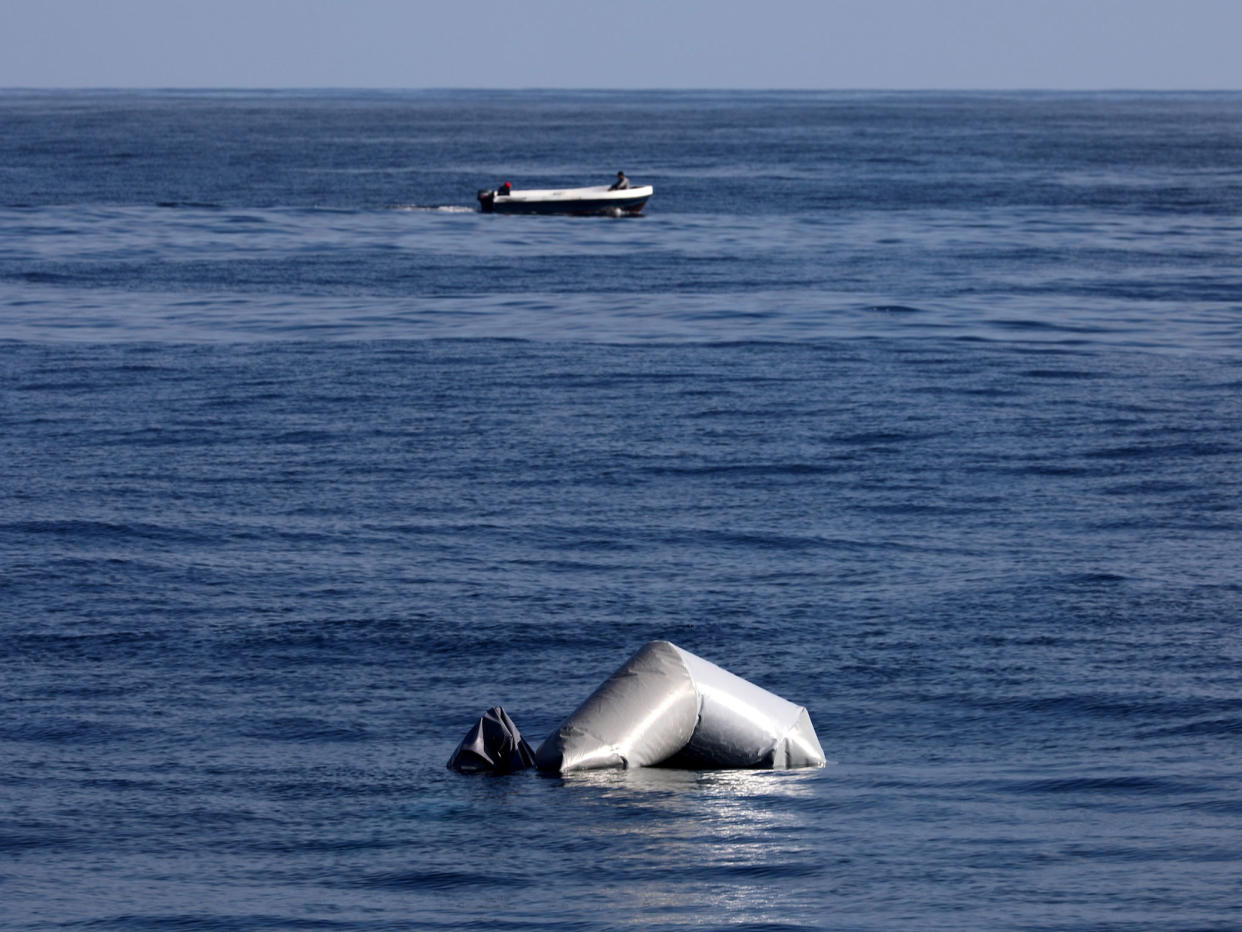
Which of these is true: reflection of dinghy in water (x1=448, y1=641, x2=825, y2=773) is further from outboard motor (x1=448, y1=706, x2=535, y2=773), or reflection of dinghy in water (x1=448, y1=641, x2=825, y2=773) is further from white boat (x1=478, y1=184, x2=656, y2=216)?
white boat (x1=478, y1=184, x2=656, y2=216)

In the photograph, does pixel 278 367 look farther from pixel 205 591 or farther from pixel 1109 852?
pixel 1109 852

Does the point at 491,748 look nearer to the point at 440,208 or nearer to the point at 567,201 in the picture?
the point at 567,201

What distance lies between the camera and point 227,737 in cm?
1448

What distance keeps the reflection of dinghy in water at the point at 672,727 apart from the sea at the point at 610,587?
0.73 feet

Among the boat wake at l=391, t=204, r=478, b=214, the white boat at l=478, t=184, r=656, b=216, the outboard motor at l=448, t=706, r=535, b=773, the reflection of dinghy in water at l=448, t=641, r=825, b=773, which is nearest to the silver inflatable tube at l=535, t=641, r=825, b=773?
the reflection of dinghy in water at l=448, t=641, r=825, b=773

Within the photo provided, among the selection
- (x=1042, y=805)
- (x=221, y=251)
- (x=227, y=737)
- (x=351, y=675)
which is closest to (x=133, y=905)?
(x=227, y=737)

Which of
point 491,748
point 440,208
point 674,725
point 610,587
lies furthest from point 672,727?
point 440,208

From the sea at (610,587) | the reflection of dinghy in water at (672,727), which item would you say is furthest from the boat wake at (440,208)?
the reflection of dinghy in water at (672,727)

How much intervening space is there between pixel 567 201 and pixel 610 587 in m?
50.9

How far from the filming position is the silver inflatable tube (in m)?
13.1

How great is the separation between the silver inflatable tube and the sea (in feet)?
0.75

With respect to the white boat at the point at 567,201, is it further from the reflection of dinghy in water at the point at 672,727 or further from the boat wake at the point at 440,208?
the reflection of dinghy in water at the point at 672,727

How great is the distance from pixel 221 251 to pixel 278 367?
21.3m

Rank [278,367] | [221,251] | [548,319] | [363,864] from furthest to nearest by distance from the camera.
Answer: [221,251], [548,319], [278,367], [363,864]
